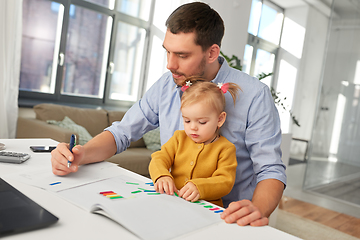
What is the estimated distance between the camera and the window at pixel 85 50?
151 inches

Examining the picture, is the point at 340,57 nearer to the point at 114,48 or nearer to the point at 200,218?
the point at 114,48

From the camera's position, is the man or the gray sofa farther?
the gray sofa

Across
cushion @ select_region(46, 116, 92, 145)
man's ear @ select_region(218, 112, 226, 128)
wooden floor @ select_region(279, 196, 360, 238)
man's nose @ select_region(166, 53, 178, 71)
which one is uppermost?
man's nose @ select_region(166, 53, 178, 71)

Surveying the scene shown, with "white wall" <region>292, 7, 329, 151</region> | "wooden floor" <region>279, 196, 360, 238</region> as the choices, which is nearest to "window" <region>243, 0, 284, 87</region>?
"white wall" <region>292, 7, 329, 151</region>

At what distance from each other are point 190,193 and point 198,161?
9.1 inches

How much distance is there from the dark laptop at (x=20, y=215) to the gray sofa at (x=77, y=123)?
1.95 m

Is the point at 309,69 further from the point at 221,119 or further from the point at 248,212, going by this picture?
the point at 248,212

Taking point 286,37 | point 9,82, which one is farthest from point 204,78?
point 286,37

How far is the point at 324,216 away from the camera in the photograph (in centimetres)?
329

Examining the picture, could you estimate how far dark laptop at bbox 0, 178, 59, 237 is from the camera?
59cm

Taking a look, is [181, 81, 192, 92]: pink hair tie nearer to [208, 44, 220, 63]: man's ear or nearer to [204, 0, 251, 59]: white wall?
[208, 44, 220, 63]: man's ear

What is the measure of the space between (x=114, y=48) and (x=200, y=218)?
4119mm

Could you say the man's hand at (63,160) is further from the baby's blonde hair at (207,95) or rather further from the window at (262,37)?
the window at (262,37)

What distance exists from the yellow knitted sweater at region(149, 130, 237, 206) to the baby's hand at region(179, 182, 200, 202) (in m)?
0.12
